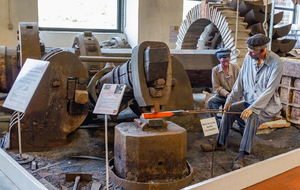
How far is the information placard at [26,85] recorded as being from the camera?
103 inches

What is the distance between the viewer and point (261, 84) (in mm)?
3305

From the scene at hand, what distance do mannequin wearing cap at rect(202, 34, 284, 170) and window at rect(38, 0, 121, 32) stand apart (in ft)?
17.9

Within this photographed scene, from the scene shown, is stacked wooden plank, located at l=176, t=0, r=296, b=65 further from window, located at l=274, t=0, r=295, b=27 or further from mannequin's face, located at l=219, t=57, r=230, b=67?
window, located at l=274, t=0, r=295, b=27

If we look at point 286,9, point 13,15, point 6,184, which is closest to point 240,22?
point 6,184

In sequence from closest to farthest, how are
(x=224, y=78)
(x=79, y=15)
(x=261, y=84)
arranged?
(x=261, y=84) < (x=224, y=78) < (x=79, y=15)

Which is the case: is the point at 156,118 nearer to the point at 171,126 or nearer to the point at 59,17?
the point at 171,126

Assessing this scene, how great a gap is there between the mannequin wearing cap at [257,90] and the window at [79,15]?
5466mm

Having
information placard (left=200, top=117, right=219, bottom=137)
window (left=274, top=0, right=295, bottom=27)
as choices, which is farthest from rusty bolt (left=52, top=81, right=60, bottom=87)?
window (left=274, top=0, right=295, bottom=27)

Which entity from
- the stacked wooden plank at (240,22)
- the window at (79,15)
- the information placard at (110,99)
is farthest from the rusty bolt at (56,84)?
the window at (79,15)

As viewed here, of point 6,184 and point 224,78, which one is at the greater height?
point 224,78

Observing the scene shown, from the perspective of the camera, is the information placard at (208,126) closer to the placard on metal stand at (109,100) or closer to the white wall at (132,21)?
the placard on metal stand at (109,100)

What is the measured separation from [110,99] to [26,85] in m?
0.88

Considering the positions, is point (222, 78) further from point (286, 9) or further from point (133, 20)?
point (286, 9)

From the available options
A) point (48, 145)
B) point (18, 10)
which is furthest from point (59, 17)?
point (48, 145)
